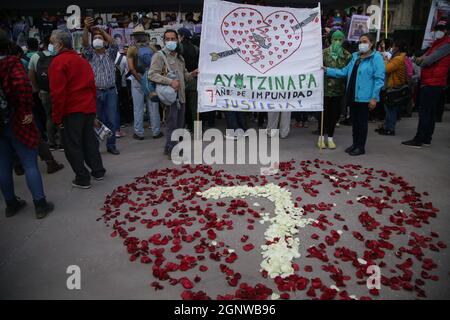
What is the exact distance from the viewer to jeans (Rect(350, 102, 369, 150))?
6348mm

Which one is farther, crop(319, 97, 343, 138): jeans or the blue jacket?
crop(319, 97, 343, 138): jeans

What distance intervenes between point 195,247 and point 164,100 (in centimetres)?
309

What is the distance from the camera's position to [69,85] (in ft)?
15.9

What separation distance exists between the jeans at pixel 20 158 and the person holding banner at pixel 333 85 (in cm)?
469

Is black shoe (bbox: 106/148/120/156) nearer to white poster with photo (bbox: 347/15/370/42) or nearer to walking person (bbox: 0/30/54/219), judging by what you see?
walking person (bbox: 0/30/54/219)

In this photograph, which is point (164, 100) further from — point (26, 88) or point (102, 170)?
point (26, 88)

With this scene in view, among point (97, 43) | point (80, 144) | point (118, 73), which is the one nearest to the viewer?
point (80, 144)

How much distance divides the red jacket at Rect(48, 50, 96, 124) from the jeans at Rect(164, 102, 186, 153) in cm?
141

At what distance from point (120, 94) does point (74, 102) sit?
486 cm

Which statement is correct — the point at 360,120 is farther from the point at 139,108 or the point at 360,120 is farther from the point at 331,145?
the point at 139,108

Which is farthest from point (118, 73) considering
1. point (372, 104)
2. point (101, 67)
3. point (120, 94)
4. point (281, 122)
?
point (372, 104)

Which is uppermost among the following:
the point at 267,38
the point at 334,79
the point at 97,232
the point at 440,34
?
the point at 440,34

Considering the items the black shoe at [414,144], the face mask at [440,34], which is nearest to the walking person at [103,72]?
the black shoe at [414,144]

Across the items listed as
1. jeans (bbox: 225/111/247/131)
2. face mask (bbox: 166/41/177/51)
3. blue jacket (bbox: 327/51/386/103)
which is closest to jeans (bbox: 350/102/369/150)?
blue jacket (bbox: 327/51/386/103)
